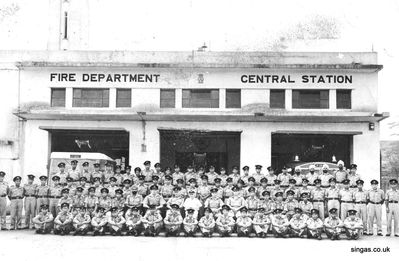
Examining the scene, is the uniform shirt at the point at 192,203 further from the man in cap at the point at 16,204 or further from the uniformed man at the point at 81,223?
the man in cap at the point at 16,204

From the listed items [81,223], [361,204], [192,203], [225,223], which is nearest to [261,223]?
[225,223]

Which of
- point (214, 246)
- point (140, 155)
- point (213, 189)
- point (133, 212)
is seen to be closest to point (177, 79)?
point (140, 155)

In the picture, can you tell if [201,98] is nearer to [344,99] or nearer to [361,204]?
[344,99]

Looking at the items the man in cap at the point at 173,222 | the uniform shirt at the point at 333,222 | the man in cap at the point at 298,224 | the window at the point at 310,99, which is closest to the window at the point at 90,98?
the window at the point at 310,99

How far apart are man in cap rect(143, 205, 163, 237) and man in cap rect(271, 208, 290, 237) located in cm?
303

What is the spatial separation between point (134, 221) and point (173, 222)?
1032mm

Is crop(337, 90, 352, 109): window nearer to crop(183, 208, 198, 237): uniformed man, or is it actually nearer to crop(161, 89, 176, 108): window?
crop(161, 89, 176, 108): window

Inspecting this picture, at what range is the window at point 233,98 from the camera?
70.4ft

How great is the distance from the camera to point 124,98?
21.6 metres

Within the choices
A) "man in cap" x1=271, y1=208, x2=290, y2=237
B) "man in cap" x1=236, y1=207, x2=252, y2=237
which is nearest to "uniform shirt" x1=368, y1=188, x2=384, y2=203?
"man in cap" x1=271, y1=208, x2=290, y2=237

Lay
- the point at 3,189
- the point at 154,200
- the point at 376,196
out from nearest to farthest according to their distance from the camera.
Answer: the point at 376,196 → the point at 154,200 → the point at 3,189

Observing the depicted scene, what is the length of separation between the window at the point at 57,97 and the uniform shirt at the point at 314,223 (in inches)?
485

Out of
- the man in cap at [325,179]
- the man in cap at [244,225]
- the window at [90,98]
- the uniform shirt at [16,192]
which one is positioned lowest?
the man in cap at [244,225]

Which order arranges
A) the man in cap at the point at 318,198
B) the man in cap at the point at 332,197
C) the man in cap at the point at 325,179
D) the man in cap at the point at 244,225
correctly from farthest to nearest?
1. the man in cap at the point at 325,179
2. the man in cap at the point at 318,198
3. the man in cap at the point at 332,197
4. the man in cap at the point at 244,225
